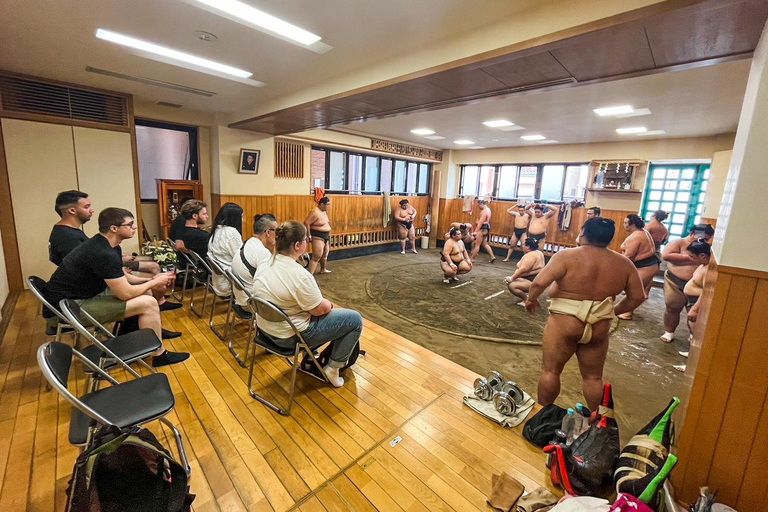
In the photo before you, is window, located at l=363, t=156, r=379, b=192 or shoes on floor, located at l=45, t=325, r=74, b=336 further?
window, located at l=363, t=156, r=379, b=192

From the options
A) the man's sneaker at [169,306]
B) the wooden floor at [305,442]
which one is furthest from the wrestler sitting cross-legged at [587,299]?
the man's sneaker at [169,306]

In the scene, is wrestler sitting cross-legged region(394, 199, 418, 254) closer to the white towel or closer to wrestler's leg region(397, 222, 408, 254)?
wrestler's leg region(397, 222, 408, 254)

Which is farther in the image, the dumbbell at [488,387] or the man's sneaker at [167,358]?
the man's sneaker at [167,358]

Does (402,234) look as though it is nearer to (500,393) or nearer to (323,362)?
(323,362)

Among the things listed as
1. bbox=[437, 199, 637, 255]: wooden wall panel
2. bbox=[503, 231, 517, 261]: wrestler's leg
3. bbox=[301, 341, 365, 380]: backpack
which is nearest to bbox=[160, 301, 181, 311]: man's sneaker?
bbox=[301, 341, 365, 380]: backpack

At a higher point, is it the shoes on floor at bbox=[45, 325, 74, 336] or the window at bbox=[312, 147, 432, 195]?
the window at bbox=[312, 147, 432, 195]

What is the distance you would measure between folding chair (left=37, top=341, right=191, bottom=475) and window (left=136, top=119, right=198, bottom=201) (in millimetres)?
4731

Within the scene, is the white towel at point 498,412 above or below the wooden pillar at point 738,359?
below

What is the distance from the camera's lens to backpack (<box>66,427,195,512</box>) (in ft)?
3.66

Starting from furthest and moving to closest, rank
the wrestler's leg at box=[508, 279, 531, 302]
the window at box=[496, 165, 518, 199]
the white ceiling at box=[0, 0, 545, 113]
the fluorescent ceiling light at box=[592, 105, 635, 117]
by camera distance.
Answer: the window at box=[496, 165, 518, 199], the wrestler's leg at box=[508, 279, 531, 302], the fluorescent ceiling light at box=[592, 105, 635, 117], the white ceiling at box=[0, 0, 545, 113]

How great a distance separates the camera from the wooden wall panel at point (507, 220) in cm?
719

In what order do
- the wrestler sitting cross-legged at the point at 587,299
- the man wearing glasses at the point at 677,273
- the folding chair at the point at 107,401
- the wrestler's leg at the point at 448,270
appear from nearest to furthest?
the folding chair at the point at 107,401
the wrestler sitting cross-legged at the point at 587,299
the man wearing glasses at the point at 677,273
the wrestler's leg at the point at 448,270

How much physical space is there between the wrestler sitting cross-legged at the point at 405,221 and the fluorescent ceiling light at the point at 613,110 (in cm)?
478

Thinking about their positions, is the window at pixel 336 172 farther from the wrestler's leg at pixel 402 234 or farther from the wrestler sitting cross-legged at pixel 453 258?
the wrestler sitting cross-legged at pixel 453 258
